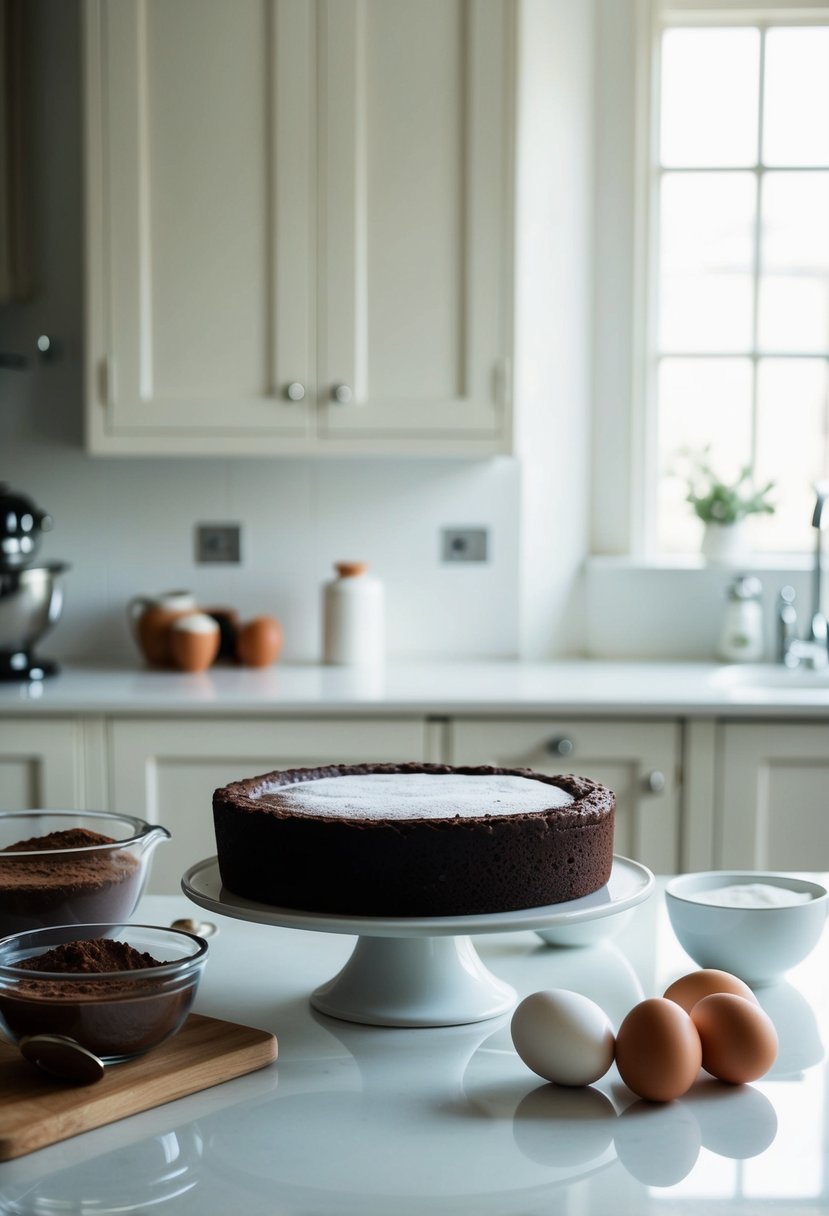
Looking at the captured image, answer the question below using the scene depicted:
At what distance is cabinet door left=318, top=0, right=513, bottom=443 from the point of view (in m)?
2.52

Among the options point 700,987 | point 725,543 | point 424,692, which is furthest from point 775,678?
point 700,987

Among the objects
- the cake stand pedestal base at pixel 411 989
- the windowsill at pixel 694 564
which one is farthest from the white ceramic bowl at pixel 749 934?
the windowsill at pixel 694 564

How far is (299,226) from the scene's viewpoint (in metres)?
2.56

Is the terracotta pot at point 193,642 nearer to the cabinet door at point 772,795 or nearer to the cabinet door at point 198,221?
the cabinet door at point 198,221

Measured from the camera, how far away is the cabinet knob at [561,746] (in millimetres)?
2375

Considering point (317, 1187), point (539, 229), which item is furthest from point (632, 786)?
point (317, 1187)

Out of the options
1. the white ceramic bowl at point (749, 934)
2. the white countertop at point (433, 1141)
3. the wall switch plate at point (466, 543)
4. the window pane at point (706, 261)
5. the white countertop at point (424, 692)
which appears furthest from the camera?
the window pane at point (706, 261)

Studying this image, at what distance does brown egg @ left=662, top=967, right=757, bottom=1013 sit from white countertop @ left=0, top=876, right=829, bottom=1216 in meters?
0.06

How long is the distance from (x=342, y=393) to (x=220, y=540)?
0.58 metres

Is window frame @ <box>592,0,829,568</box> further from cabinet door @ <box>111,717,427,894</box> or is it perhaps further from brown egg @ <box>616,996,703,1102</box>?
brown egg @ <box>616,996,703,1102</box>

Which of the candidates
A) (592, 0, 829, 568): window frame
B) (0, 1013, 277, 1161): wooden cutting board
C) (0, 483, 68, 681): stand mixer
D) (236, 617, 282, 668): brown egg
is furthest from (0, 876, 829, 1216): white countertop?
(592, 0, 829, 568): window frame

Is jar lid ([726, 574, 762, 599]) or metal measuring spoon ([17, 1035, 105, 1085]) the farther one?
jar lid ([726, 574, 762, 599])

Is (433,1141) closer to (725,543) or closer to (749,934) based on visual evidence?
A: (749,934)

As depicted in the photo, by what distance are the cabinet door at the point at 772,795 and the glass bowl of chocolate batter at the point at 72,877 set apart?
59.7 inches
